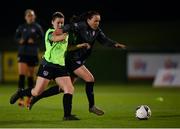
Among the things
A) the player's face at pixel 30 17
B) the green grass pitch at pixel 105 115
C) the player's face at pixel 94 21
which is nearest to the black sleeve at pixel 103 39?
the player's face at pixel 94 21

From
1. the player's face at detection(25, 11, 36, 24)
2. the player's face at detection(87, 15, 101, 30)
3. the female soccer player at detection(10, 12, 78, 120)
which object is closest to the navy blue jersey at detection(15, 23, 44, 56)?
the player's face at detection(25, 11, 36, 24)

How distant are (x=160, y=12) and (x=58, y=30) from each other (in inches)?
972

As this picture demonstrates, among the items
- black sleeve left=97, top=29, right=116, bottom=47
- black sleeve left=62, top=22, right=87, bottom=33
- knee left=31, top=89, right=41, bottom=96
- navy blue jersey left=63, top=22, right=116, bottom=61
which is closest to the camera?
black sleeve left=62, top=22, right=87, bottom=33

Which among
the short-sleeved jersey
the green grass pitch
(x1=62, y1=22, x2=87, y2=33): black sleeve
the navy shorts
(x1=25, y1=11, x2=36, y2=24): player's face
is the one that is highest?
(x1=62, y1=22, x2=87, y2=33): black sleeve

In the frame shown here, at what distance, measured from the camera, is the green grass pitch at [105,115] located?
11375mm

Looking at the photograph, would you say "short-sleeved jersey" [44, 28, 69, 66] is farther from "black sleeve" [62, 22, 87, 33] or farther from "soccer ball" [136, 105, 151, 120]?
"soccer ball" [136, 105, 151, 120]

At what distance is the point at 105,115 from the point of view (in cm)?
1312

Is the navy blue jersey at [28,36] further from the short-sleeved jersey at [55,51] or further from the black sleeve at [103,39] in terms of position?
the short-sleeved jersey at [55,51]

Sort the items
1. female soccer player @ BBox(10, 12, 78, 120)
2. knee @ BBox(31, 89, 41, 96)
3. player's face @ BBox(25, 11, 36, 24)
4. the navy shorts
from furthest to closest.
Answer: player's face @ BBox(25, 11, 36, 24) < knee @ BBox(31, 89, 41, 96) < the navy shorts < female soccer player @ BBox(10, 12, 78, 120)

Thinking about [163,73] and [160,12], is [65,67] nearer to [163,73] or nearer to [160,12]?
[163,73]

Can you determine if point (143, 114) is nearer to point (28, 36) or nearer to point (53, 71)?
point (53, 71)

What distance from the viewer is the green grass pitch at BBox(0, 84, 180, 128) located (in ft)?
37.3

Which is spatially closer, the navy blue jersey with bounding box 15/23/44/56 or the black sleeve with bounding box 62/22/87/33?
the black sleeve with bounding box 62/22/87/33

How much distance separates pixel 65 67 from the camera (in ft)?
41.0
